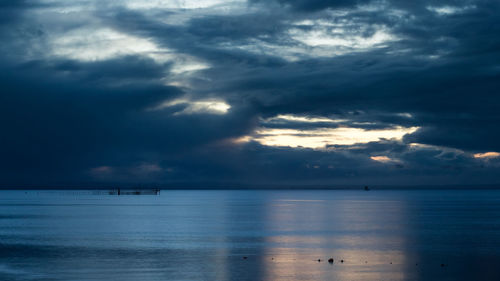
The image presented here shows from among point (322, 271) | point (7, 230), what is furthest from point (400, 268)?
point (7, 230)

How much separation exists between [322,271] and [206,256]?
1222cm

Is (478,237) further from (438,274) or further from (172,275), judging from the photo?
(172,275)

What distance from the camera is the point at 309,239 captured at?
6353 cm

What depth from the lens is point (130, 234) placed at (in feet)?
227

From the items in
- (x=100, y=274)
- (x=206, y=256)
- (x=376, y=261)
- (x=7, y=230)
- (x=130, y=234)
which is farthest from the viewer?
(x=7, y=230)

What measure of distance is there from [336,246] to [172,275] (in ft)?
76.6

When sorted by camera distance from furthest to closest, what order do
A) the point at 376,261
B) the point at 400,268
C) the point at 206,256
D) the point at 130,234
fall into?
1. the point at 130,234
2. the point at 206,256
3. the point at 376,261
4. the point at 400,268

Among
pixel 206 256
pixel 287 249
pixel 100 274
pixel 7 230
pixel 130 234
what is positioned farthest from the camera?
pixel 7 230

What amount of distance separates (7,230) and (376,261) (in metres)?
55.2

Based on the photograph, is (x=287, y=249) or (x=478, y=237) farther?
(x=478, y=237)

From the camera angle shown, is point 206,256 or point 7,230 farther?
point 7,230

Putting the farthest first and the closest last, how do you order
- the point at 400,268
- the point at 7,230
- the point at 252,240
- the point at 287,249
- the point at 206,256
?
the point at 7,230, the point at 252,240, the point at 287,249, the point at 206,256, the point at 400,268

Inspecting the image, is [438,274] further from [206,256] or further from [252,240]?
[252,240]

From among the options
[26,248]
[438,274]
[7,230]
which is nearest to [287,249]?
[438,274]
